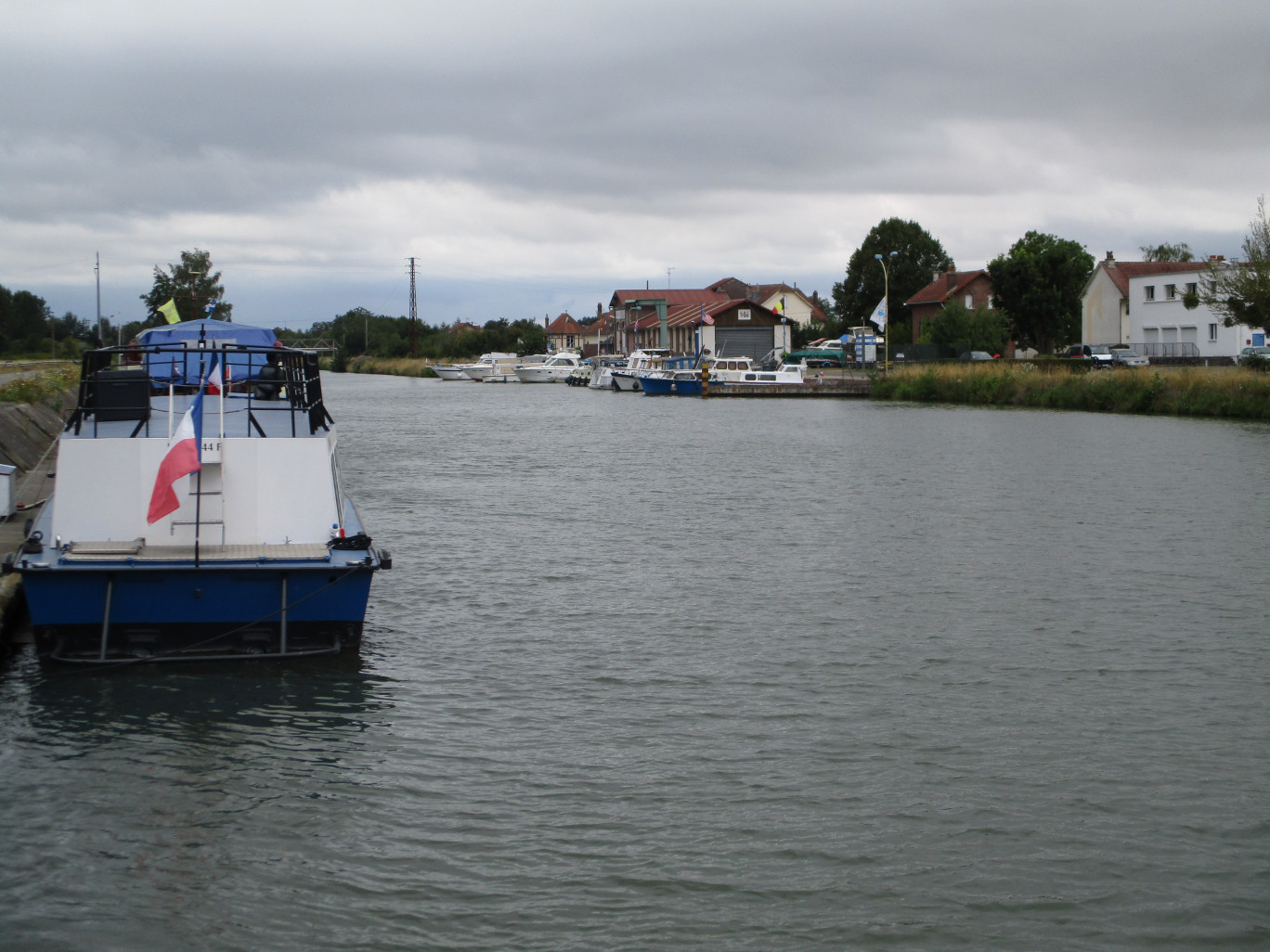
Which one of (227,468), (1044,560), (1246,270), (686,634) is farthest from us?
(1246,270)

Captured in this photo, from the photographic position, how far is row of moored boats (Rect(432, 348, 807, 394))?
81375mm

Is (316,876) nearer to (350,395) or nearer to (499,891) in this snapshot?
(499,891)

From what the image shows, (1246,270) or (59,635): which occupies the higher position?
(1246,270)

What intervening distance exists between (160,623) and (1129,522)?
57.3ft

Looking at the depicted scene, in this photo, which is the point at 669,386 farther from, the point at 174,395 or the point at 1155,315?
the point at 174,395

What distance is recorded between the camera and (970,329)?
85.2 metres

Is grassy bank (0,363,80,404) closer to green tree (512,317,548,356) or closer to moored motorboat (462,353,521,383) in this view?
moored motorboat (462,353,521,383)

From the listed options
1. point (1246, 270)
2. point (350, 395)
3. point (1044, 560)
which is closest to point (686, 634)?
point (1044, 560)

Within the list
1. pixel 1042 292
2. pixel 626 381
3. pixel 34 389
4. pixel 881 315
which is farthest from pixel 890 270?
pixel 34 389

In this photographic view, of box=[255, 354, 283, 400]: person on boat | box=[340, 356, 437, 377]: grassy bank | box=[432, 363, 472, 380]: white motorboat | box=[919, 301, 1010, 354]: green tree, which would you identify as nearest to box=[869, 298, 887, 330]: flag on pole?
box=[919, 301, 1010, 354]: green tree

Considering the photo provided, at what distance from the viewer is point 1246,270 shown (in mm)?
57781

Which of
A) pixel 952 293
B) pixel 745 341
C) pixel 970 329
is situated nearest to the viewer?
pixel 970 329

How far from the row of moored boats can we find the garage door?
4.87m

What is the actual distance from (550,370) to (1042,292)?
45142mm
